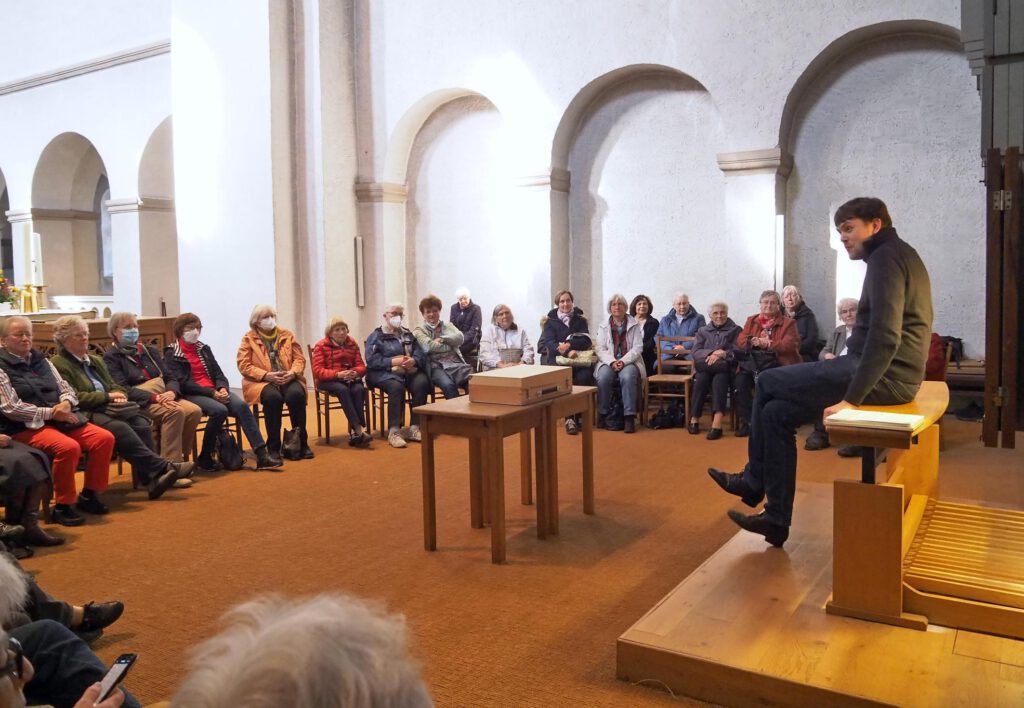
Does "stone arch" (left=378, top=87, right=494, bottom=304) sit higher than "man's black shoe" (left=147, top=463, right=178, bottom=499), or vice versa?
"stone arch" (left=378, top=87, right=494, bottom=304)

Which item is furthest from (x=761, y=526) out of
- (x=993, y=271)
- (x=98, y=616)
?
(x=993, y=271)

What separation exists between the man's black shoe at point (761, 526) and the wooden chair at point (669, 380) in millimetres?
3520

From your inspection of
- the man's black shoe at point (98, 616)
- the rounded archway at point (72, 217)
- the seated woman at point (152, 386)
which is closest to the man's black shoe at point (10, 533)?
the man's black shoe at point (98, 616)

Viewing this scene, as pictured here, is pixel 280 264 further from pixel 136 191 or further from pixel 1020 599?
pixel 1020 599

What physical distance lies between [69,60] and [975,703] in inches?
530

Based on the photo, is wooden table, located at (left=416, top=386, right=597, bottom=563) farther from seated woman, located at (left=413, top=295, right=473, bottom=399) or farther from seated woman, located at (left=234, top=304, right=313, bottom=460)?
seated woman, located at (left=413, top=295, right=473, bottom=399)

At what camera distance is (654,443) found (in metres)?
6.72

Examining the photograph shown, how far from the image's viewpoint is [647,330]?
7.67 metres

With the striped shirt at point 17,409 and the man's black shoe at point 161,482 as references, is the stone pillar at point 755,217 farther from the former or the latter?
the striped shirt at point 17,409

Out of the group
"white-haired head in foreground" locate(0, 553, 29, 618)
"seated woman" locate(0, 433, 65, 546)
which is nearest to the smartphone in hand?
"white-haired head in foreground" locate(0, 553, 29, 618)

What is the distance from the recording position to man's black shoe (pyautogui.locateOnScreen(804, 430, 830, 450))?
20.9 feet

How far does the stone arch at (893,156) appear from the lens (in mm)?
7242

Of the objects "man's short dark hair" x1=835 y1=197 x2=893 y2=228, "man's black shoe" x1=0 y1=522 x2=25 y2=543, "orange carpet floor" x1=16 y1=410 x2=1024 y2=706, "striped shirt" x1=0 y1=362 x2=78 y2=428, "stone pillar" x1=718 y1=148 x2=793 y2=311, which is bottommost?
"orange carpet floor" x1=16 y1=410 x2=1024 y2=706

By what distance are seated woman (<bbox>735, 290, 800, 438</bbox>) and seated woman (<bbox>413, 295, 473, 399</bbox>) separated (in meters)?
2.17
